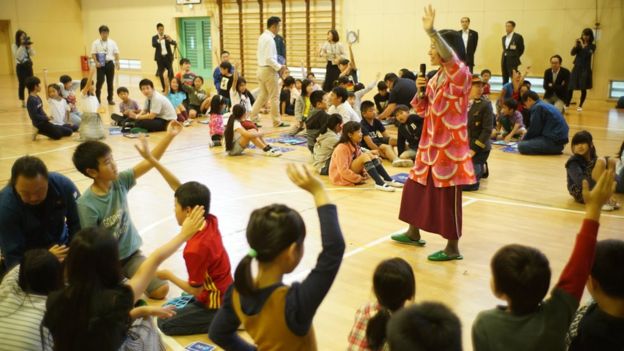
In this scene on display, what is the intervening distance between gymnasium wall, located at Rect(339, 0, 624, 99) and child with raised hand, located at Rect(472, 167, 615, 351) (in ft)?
41.5

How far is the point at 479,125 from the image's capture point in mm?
6824

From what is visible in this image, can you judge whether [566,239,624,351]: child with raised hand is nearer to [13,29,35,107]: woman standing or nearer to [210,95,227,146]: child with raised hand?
[210,95,227,146]: child with raised hand

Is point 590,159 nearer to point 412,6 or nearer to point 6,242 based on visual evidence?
point 6,242

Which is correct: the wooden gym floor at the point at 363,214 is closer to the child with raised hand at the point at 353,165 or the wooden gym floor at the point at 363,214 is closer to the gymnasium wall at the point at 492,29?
the child with raised hand at the point at 353,165

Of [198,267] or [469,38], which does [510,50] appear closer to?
[469,38]

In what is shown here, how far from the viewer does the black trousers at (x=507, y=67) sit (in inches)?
539

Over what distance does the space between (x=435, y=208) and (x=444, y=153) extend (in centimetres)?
43

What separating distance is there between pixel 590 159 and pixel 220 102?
18.3ft

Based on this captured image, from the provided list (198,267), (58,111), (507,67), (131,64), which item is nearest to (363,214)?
(198,267)

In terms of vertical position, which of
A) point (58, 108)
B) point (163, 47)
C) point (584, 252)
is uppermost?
point (163, 47)

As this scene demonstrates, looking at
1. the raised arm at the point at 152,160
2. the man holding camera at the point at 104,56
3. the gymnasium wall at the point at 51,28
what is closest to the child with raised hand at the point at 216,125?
the man holding camera at the point at 104,56

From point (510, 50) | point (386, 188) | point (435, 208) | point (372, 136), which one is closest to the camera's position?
point (435, 208)

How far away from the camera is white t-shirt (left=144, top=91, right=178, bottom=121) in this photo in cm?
1090

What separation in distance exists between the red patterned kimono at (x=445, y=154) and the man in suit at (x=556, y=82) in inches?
347
